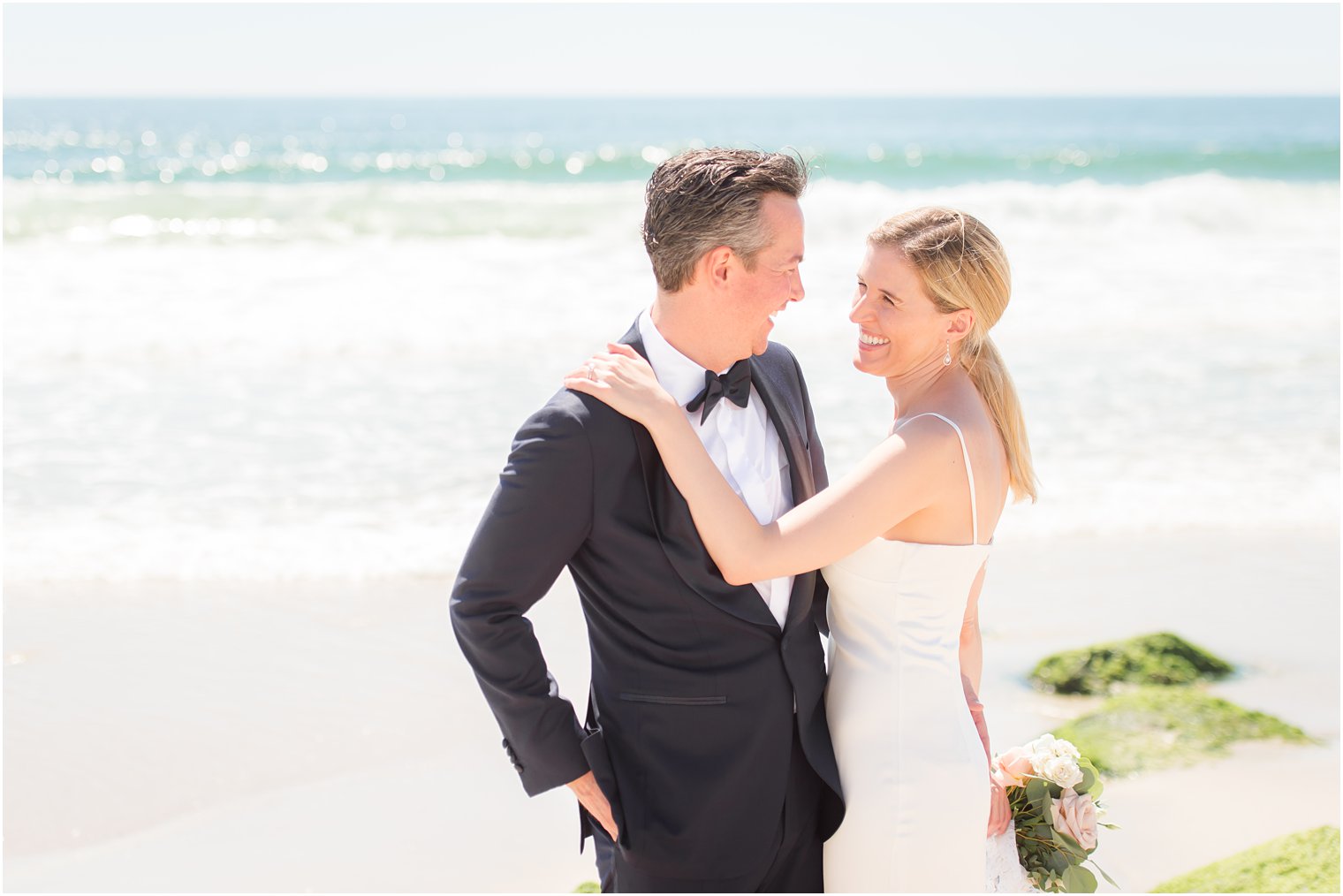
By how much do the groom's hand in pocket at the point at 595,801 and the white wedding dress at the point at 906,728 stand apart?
0.61m

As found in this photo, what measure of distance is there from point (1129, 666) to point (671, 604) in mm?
3789

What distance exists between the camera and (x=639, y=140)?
5594cm

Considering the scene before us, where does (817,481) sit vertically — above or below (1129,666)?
above

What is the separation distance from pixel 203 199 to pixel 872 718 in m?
22.2

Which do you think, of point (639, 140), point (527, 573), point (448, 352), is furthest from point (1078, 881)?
point (639, 140)

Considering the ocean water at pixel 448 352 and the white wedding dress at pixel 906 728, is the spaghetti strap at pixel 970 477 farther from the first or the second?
the ocean water at pixel 448 352

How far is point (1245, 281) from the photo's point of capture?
16.9 meters

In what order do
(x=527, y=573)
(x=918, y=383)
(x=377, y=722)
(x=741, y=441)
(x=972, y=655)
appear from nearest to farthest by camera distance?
(x=527, y=573), (x=741, y=441), (x=918, y=383), (x=972, y=655), (x=377, y=722)

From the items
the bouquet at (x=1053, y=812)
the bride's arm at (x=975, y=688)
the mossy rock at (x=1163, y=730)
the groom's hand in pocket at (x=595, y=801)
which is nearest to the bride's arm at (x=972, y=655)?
the bride's arm at (x=975, y=688)

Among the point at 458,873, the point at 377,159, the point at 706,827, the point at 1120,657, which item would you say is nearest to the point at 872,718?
the point at 706,827

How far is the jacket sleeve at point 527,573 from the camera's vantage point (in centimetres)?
255

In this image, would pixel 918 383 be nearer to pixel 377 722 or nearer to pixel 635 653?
pixel 635 653

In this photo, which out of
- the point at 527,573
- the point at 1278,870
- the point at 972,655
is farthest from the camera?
the point at 1278,870

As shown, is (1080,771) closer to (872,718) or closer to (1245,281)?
(872,718)
